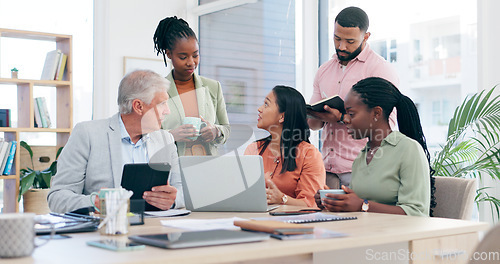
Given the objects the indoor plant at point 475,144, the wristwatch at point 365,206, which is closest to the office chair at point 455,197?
the wristwatch at point 365,206

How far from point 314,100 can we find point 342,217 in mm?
1465

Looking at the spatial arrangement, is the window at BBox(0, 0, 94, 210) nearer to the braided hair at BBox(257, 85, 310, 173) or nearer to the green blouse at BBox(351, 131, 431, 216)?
the braided hair at BBox(257, 85, 310, 173)

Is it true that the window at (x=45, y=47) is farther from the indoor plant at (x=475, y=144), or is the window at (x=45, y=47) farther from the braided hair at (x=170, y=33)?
the indoor plant at (x=475, y=144)

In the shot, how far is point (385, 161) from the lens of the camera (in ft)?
7.27

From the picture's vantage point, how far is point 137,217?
1.77m

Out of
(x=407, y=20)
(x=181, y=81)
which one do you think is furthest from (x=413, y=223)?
(x=407, y=20)

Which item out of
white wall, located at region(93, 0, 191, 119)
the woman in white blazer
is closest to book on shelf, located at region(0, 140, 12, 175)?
white wall, located at region(93, 0, 191, 119)

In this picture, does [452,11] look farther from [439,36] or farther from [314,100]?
[314,100]

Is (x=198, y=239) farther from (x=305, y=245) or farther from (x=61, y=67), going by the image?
(x=61, y=67)

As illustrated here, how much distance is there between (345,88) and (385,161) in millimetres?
904

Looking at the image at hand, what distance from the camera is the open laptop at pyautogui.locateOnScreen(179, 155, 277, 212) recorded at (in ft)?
7.00

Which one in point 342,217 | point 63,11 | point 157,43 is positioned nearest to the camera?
point 342,217

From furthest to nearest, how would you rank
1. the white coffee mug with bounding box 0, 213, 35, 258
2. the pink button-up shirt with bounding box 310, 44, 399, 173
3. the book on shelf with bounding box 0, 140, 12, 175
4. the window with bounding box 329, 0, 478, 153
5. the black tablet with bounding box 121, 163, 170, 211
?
the book on shelf with bounding box 0, 140, 12, 175 < the window with bounding box 329, 0, 478, 153 < the pink button-up shirt with bounding box 310, 44, 399, 173 < the black tablet with bounding box 121, 163, 170, 211 < the white coffee mug with bounding box 0, 213, 35, 258

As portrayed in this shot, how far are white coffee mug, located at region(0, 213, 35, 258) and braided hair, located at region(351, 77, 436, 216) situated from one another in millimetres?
1486
